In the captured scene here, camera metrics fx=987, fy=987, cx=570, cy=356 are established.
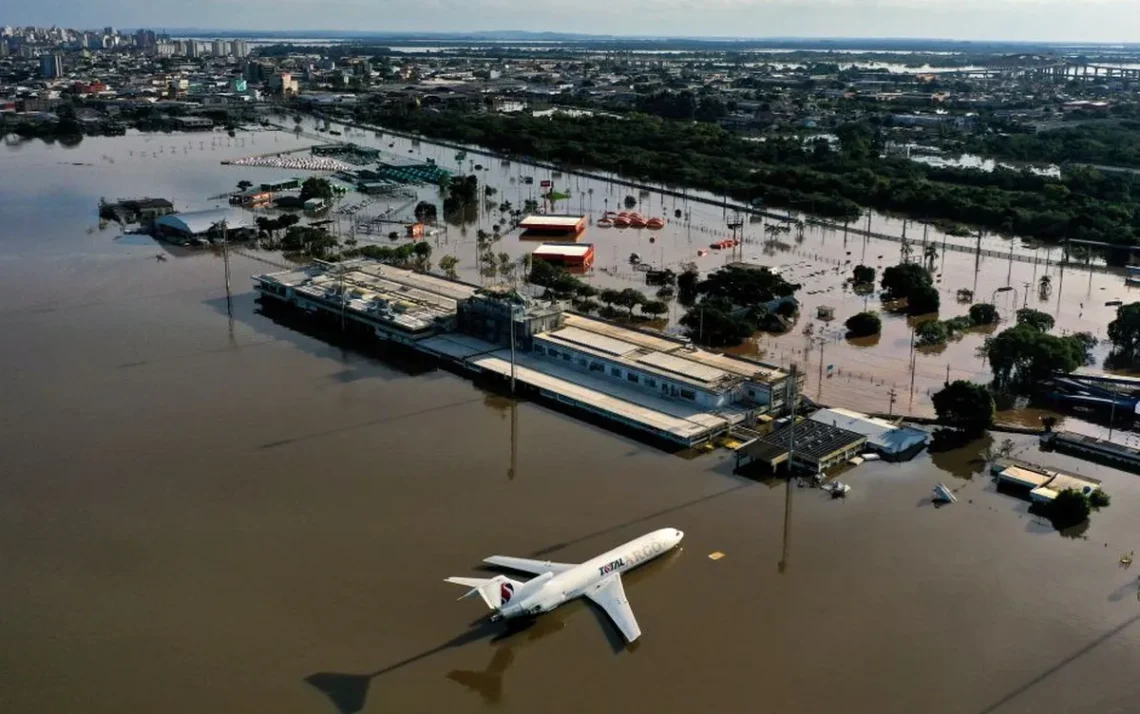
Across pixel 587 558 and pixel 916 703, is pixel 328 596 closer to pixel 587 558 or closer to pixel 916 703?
pixel 587 558

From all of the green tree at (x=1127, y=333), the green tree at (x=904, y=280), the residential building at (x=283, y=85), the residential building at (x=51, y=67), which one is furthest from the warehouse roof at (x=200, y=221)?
the residential building at (x=51, y=67)

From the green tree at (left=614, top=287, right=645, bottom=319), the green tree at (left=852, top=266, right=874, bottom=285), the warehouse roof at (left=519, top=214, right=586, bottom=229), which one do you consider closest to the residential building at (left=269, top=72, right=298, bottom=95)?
the warehouse roof at (left=519, top=214, right=586, bottom=229)

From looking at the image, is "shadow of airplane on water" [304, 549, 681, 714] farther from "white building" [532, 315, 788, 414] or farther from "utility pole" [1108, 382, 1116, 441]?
"utility pole" [1108, 382, 1116, 441]

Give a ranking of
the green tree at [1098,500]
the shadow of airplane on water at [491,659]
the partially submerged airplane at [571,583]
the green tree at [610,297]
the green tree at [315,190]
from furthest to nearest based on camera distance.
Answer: the green tree at [315,190] < the green tree at [610,297] < the green tree at [1098,500] < the partially submerged airplane at [571,583] < the shadow of airplane on water at [491,659]

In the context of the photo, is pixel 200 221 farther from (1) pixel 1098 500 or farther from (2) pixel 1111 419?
(1) pixel 1098 500

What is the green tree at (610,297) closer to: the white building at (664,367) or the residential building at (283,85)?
the white building at (664,367)

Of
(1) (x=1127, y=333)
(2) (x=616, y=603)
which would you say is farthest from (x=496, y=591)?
(1) (x=1127, y=333)

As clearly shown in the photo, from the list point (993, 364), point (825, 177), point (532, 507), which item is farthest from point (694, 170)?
point (532, 507)

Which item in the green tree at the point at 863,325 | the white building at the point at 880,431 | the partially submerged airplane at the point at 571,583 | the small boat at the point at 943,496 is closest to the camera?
the partially submerged airplane at the point at 571,583
